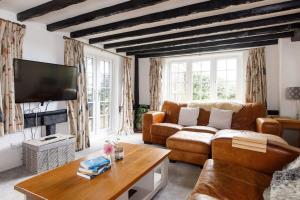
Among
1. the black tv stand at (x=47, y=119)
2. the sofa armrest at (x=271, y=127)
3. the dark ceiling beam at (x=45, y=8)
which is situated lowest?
the sofa armrest at (x=271, y=127)

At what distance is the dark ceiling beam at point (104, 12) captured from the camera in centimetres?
224

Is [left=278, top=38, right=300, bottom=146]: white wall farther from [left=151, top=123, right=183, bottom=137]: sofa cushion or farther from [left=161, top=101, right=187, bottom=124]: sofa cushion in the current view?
[left=151, top=123, right=183, bottom=137]: sofa cushion

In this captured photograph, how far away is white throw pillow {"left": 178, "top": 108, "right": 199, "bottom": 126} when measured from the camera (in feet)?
13.3

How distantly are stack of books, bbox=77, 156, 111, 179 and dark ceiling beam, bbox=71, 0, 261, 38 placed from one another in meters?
2.04

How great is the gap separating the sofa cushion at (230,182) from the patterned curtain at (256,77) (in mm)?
2823

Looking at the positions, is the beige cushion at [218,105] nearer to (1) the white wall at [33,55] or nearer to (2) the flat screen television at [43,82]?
(2) the flat screen television at [43,82]

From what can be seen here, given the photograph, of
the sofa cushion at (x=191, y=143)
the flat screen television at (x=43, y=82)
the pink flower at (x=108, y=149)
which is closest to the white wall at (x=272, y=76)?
the sofa cushion at (x=191, y=143)

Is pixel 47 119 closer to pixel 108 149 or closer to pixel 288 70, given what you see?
pixel 108 149

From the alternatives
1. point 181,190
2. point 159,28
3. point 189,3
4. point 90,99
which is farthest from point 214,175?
point 90,99

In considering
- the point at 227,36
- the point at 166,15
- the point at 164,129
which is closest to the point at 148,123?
the point at 164,129

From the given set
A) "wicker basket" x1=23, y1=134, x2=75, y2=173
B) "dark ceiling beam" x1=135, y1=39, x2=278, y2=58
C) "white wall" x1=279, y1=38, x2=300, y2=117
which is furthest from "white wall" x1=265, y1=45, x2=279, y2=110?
"wicker basket" x1=23, y1=134, x2=75, y2=173

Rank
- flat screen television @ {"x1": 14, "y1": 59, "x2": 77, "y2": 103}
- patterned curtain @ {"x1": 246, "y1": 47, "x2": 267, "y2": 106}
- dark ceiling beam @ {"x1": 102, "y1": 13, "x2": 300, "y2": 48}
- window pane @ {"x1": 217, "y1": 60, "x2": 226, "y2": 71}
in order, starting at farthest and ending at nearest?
window pane @ {"x1": 217, "y1": 60, "x2": 226, "y2": 71}, patterned curtain @ {"x1": 246, "y1": 47, "x2": 267, "y2": 106}, dark ceiling beam @ {"x1": 102, "y1": 13, "x2": 300, "y2": 48}, flat screen television @ {"x1": 14, "y1": 59, "x2": 77, "y2": 103}

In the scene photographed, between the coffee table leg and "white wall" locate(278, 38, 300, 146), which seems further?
"white wall" locate(278, 38, 300, 146)

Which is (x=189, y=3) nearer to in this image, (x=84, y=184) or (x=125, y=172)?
(x=125, y=172)
